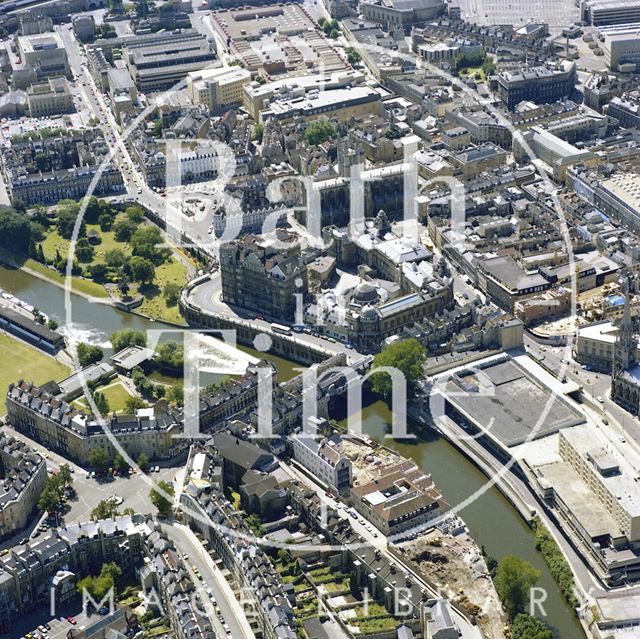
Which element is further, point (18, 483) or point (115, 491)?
point (115, 491)

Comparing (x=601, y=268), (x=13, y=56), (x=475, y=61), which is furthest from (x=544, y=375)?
(x=13, y=56)

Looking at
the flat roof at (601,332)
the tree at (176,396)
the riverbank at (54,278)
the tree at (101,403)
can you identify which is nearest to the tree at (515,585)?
the flat roof at (601,332)

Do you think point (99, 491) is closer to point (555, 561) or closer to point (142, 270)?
point (555, 561)

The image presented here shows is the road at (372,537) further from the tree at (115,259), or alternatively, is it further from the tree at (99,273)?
the tree at (115,259)

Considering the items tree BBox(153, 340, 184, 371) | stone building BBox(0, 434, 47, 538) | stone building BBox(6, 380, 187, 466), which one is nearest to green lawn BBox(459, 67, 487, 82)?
tree BBox(153, 340, 184, 371)

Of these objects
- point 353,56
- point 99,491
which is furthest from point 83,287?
point 353,56

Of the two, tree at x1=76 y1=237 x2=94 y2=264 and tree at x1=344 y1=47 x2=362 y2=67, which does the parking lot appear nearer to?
Answer: tree at x1=76 y1=237 x2=94 y2=264

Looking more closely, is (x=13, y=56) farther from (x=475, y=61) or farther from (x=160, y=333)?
(x=160, y=333)
